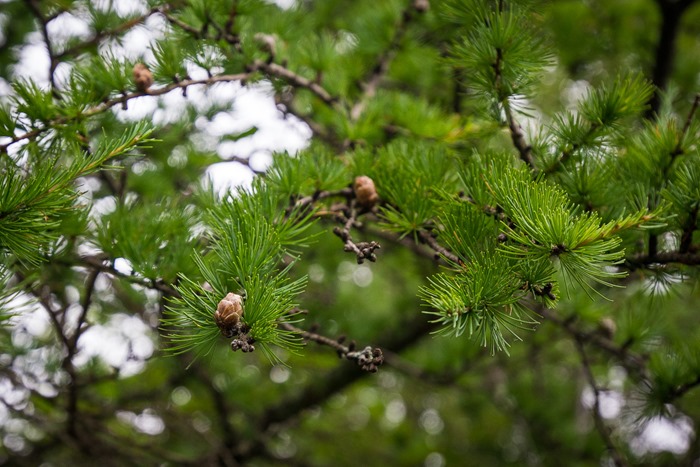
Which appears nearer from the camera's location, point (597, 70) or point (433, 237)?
point (433, 237)

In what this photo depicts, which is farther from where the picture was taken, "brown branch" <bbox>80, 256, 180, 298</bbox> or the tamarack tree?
"brown branch" <bbox>80, 256, 180, 298</bbox>

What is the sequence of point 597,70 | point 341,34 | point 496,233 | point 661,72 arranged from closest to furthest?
point 496,233 → point 341,34 → point 661,72 → point 597,70

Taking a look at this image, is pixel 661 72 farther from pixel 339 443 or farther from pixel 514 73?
pixel 339 443

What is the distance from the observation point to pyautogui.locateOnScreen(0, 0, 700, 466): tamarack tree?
56 cm

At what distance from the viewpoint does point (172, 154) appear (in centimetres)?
118

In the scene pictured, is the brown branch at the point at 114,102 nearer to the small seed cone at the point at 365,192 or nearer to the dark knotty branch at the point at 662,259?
the small seed cone at the point at 365,192

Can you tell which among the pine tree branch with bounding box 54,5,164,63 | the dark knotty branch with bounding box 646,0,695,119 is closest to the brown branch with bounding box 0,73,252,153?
the pine tree branch with bounding box 54,5,164,63

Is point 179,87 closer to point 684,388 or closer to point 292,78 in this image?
point 292,78

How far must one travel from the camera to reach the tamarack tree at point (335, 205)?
1.85 feet

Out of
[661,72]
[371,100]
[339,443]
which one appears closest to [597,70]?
[661,72]

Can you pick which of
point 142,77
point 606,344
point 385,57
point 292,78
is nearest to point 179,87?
point 142,77

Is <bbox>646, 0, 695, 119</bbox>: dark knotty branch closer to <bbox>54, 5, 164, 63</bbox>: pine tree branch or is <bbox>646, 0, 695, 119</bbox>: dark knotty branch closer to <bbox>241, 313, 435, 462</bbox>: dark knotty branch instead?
<bbox>241, 313, 435, 462</bbox>: dark knotty branch

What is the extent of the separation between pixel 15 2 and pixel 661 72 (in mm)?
1767

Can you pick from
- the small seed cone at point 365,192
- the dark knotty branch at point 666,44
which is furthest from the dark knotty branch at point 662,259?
the dark knotty branch at point 666,44
